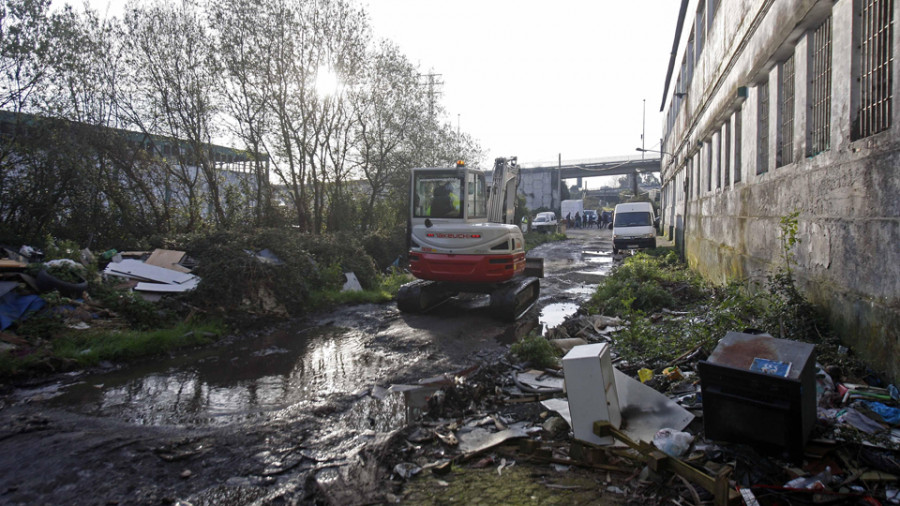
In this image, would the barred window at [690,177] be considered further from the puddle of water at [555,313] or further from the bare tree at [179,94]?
the bare tree at [179,94]

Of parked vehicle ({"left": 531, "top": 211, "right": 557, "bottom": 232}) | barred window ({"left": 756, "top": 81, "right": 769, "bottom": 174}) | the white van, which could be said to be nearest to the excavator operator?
barred window ({"left": 756, "top": 81, "right": 769, "bottom": 174})

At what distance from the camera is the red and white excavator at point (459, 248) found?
9.71m

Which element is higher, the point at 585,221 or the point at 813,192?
the point at 585,221

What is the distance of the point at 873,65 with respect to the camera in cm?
478

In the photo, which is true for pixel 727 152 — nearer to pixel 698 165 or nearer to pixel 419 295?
pixel 698 165

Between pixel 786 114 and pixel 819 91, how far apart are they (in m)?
1.41

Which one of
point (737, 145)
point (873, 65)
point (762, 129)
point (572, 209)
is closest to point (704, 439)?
point (873, 65)

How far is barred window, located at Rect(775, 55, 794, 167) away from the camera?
733 cm

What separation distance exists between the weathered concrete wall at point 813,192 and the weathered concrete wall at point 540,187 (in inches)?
2184

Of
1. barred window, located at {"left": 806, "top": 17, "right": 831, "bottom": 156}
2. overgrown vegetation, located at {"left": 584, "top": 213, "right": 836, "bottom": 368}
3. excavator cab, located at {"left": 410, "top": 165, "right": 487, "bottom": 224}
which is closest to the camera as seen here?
overgrown vegetation, located at {"left": 584, "top": 213, "right": 836, "bottom": 368}

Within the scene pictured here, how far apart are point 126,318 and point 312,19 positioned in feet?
35.2

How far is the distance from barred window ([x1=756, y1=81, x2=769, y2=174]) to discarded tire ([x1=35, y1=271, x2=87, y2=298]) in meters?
11.0

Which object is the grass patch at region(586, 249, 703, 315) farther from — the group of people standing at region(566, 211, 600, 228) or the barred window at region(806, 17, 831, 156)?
the group of people standing at region(566, 211, 600, 228)

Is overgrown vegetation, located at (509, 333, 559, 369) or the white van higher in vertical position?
the white van
